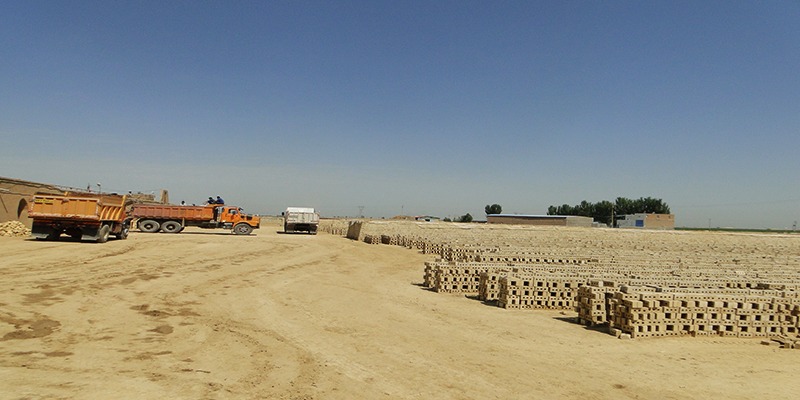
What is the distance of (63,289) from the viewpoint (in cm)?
1210

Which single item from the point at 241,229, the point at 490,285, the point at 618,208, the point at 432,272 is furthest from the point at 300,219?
the point at 618,208

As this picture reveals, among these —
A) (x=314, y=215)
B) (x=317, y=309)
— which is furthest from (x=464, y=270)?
(x=314, y=215)

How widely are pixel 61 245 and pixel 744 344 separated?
84.2 ft

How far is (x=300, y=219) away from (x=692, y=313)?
1453 inches

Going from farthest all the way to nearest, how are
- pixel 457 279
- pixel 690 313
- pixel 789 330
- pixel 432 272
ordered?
1. pixel 432 272
2. pixel 457 279
3. pixel 789 330
4. pixel 690 313

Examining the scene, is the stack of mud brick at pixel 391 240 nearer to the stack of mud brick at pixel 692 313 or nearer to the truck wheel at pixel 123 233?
the truck wheel at pixel 123 233

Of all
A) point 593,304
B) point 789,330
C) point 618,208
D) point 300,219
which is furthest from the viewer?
point 618,208

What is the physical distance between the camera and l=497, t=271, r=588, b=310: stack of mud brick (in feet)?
Result: 43.1

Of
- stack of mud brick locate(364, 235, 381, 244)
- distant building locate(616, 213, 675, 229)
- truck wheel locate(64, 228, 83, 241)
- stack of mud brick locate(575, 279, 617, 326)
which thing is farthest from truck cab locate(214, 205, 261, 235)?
distant building locate(616, 213, 675, 229)

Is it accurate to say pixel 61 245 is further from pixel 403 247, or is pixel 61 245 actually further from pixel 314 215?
pixel 314 215

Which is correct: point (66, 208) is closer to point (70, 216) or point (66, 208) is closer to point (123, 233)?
point (70, 216)

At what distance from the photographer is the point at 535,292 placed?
1330 cm

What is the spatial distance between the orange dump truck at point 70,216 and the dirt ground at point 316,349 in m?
8.29

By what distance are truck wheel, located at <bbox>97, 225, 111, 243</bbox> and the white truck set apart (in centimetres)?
1961
